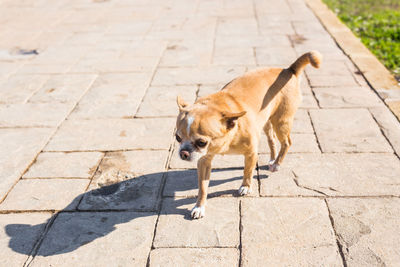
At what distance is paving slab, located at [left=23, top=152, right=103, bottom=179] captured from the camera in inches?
166

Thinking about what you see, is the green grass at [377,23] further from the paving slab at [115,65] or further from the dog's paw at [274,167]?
the paving slab at [115,65]

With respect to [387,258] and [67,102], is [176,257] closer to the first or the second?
[387,258]

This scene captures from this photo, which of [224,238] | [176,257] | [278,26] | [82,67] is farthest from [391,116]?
[82,67]

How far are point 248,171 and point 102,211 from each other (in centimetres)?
147

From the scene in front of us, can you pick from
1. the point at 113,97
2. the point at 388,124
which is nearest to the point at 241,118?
the point at 388,124

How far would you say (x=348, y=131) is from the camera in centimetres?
472

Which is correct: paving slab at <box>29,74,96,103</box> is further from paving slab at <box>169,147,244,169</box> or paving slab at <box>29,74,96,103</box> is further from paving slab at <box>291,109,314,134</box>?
paving slab at <box>291,109,314,134</box>

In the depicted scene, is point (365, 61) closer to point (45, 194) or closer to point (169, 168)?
point (169, 168)

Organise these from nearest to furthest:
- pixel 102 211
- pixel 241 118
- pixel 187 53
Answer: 1. pixel 241 118
2. pixel 102 211
3. pixel 187 53

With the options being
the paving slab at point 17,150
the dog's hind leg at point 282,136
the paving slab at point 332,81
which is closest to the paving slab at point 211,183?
the dog's hind leg at point 282,136

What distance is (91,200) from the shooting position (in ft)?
12.4

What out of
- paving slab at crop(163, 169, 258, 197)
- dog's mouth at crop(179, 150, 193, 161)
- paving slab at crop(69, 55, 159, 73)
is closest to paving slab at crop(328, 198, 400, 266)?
paving slab at crop(163, 169, 258, 197)

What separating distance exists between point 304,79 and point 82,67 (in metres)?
4.08

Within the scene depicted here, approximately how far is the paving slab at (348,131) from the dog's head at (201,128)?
1.77m
